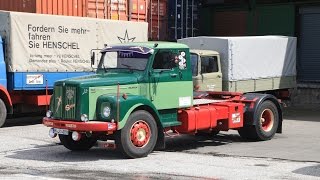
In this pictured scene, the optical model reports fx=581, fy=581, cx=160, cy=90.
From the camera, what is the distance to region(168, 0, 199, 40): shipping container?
78.3 feet

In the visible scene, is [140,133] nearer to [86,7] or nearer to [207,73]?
[207,73]

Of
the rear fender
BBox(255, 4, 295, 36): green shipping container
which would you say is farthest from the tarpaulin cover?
BBox(255, 4, 295, 36): green shipping container

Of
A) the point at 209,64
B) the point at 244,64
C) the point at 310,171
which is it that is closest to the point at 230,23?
the point at 244,64

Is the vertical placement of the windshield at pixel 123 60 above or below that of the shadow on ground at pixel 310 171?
above

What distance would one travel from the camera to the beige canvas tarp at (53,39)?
16141 millimetres

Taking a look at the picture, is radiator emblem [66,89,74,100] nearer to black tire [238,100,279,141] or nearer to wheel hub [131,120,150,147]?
wheel hub [131,120,150,147]

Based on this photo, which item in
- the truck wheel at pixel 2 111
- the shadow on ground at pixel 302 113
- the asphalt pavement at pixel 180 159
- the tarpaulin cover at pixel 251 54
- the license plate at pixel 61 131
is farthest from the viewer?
the shadow on ground at pixel 302 113

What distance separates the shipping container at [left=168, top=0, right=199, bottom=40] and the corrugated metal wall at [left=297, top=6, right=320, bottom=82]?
→ 182 inches

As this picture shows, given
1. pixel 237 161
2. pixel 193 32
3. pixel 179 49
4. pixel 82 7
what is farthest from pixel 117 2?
pixel 237 161

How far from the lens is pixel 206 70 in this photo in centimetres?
→ 1619

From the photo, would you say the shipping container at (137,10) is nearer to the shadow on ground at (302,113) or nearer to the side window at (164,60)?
the shadow on ground at (302,113)

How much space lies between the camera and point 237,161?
10.7 meters

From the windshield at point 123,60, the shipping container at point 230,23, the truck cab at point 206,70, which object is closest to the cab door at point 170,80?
the windshield at point 123,60

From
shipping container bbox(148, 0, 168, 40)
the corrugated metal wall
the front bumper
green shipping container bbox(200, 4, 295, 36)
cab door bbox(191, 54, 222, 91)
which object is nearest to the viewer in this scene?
the front bumper
